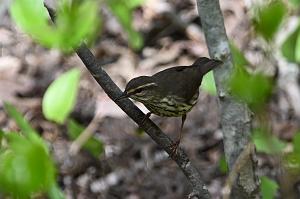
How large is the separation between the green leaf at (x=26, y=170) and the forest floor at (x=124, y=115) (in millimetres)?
3073

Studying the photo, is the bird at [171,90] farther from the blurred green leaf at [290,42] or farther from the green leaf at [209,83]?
the blurred green leaf at [290,42]

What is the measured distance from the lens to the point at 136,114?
2596mm

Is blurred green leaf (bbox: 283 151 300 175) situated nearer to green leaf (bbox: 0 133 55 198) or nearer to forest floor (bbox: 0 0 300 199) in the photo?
green leaf (bbox: 0 133 55 198)

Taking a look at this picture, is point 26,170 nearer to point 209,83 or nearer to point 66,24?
point 66,24

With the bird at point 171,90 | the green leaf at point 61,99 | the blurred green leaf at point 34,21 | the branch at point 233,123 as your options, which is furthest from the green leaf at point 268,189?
the blurred green leaf at point 34,21

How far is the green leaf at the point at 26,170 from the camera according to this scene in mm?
1198

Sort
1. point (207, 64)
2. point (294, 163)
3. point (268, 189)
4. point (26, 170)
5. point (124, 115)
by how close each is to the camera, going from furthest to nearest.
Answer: point (124, 115) < point (268, 189) < point (207, 64) < point (294, 163) < point (26, 170)

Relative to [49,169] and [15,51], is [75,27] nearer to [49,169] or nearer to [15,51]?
[49,169]

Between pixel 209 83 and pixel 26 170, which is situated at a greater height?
pixel 26 170

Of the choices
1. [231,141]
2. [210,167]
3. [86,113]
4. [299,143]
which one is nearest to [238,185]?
[231,141]

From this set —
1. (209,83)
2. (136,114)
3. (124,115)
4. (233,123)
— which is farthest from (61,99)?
(124,115)

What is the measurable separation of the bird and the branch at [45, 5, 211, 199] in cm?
43

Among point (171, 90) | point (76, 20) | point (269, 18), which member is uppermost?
point (76, 20)

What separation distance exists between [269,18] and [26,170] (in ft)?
1.66
